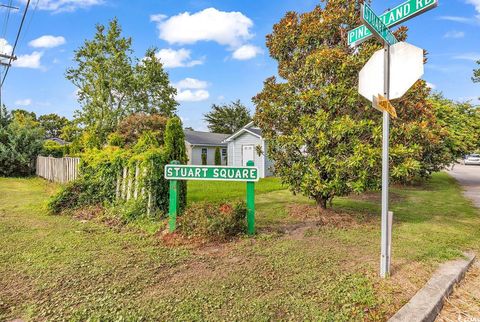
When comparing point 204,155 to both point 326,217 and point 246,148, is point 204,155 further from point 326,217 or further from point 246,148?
point 326,217

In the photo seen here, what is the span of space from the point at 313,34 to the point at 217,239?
15.3 feet

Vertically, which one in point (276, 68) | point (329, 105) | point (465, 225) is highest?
point (276, 68)

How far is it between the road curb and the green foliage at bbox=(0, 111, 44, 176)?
1963cm

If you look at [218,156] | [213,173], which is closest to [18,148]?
[218,156]

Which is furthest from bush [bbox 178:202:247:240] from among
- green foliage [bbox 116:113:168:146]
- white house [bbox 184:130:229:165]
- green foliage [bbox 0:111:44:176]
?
white house [bbox 184:130:229:165]

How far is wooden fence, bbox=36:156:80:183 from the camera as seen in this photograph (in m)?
10.7

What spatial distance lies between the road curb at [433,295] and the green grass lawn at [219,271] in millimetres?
101

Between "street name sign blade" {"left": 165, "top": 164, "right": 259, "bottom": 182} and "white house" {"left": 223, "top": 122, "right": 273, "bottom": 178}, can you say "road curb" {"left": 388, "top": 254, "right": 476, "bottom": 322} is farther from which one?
"white house" {"left": 223, "top": 122, "right": 273, "bottom": 178}

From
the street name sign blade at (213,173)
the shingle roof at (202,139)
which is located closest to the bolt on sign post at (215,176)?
the street name sign blade at (213,173)

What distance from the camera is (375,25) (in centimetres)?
306

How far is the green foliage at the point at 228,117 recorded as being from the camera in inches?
1774

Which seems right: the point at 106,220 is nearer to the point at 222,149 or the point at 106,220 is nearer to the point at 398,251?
the point at 398,251

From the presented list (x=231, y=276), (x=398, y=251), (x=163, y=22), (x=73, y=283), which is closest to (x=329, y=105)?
(x=398, y=251)

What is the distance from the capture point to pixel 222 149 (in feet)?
93.9
